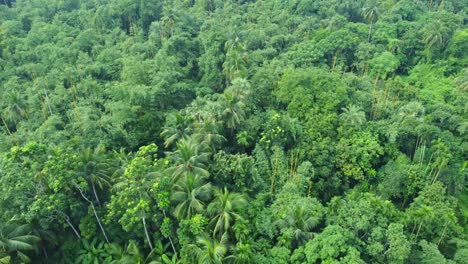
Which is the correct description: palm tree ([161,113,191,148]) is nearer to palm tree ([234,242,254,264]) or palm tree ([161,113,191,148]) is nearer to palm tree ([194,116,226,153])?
palm tree ([194,116,226,153])

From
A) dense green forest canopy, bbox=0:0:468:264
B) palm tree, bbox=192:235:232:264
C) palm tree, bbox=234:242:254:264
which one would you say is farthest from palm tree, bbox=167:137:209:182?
→ palm tree, bbox=234:242:254:264

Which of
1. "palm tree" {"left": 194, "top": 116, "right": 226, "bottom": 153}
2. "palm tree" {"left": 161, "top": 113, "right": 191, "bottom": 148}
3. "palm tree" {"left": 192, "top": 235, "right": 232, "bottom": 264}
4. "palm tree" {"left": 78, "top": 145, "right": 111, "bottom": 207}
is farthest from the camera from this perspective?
"palm tree" {"left": 161, "top": 113, "right": 191, "bottom": 148}

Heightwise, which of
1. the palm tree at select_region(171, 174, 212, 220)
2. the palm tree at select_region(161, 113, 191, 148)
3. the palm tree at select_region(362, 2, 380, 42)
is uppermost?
the palm tree at select_region(362, 2, 380, 42)

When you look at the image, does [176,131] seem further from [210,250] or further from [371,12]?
[371,12]

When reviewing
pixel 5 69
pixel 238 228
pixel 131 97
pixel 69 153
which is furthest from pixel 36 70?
pixel 238 228

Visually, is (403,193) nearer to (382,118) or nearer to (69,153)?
(382,118)

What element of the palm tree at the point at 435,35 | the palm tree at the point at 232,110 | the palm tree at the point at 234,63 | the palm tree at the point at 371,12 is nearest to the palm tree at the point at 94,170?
the palm tree at the point at 232,110

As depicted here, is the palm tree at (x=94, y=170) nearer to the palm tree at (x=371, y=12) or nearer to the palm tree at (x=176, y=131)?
the palm tree at (x=176, y=131)
